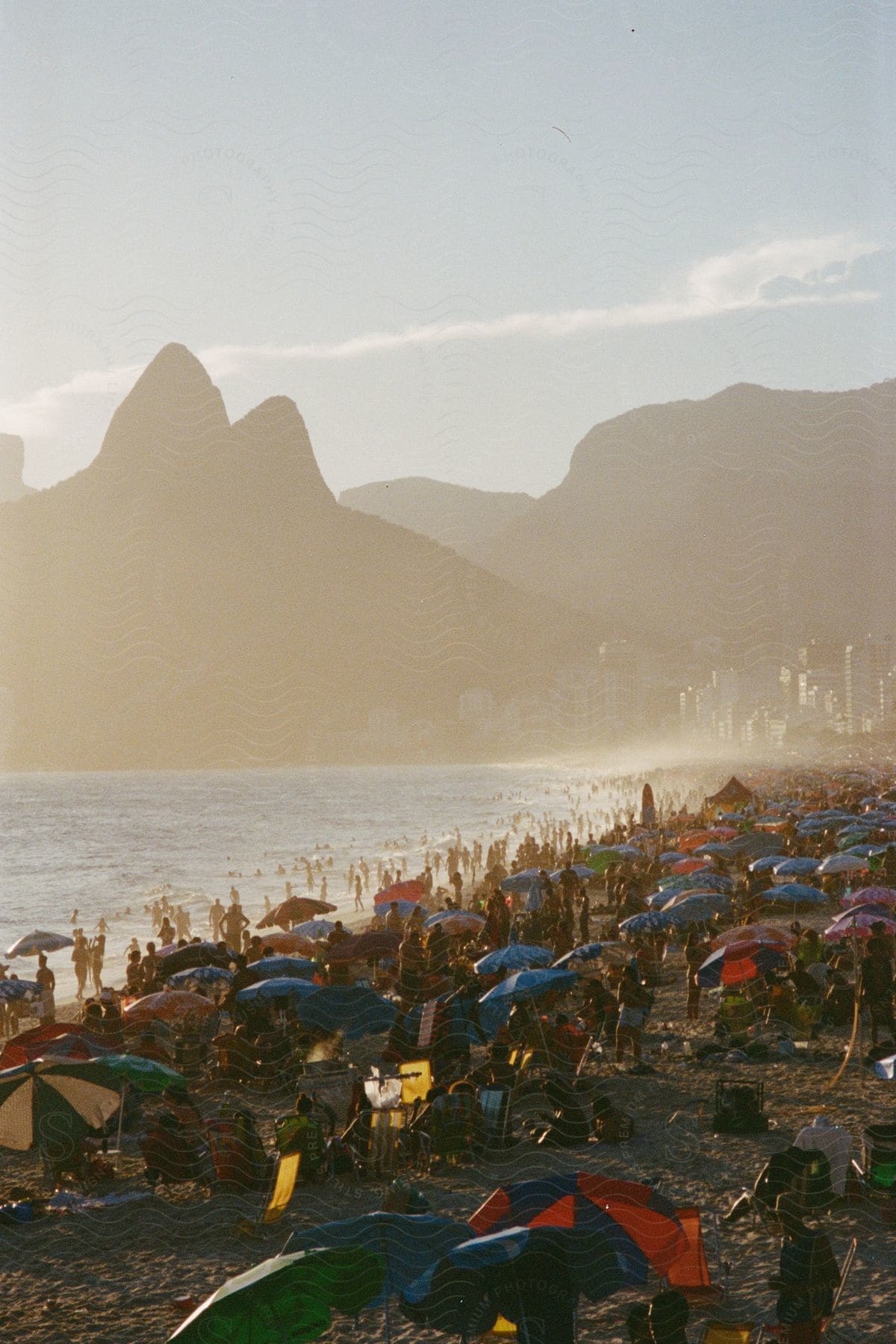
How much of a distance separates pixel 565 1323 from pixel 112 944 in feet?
100

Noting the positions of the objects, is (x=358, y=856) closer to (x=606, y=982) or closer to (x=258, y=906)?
(x=258, y=906)

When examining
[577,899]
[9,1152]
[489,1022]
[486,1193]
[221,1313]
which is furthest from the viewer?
[577,899]

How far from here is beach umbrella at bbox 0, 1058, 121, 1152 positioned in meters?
8.06

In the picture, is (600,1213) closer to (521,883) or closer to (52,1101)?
(52,1101)

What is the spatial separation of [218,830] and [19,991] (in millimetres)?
75020

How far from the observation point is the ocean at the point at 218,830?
151 feet

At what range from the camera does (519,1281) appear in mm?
4844

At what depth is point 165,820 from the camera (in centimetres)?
9925

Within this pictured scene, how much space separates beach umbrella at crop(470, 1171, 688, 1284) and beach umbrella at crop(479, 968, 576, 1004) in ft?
17.3

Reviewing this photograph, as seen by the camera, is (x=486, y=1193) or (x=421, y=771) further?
(x=421, y=771)

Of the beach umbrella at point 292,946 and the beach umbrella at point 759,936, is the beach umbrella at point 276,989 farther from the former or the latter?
the beach umbrella at point 759,936

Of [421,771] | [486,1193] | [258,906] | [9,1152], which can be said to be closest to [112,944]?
[258,906]

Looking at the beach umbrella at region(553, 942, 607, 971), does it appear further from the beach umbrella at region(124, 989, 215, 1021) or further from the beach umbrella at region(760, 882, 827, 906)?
the beach umbrella at region(124, 989, 215, 1021)

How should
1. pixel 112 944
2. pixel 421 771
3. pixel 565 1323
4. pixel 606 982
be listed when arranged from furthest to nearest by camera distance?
1. pixel 421 771
2. pixel 112 944
3. pixel 606 982
4. pixel 565 1323
